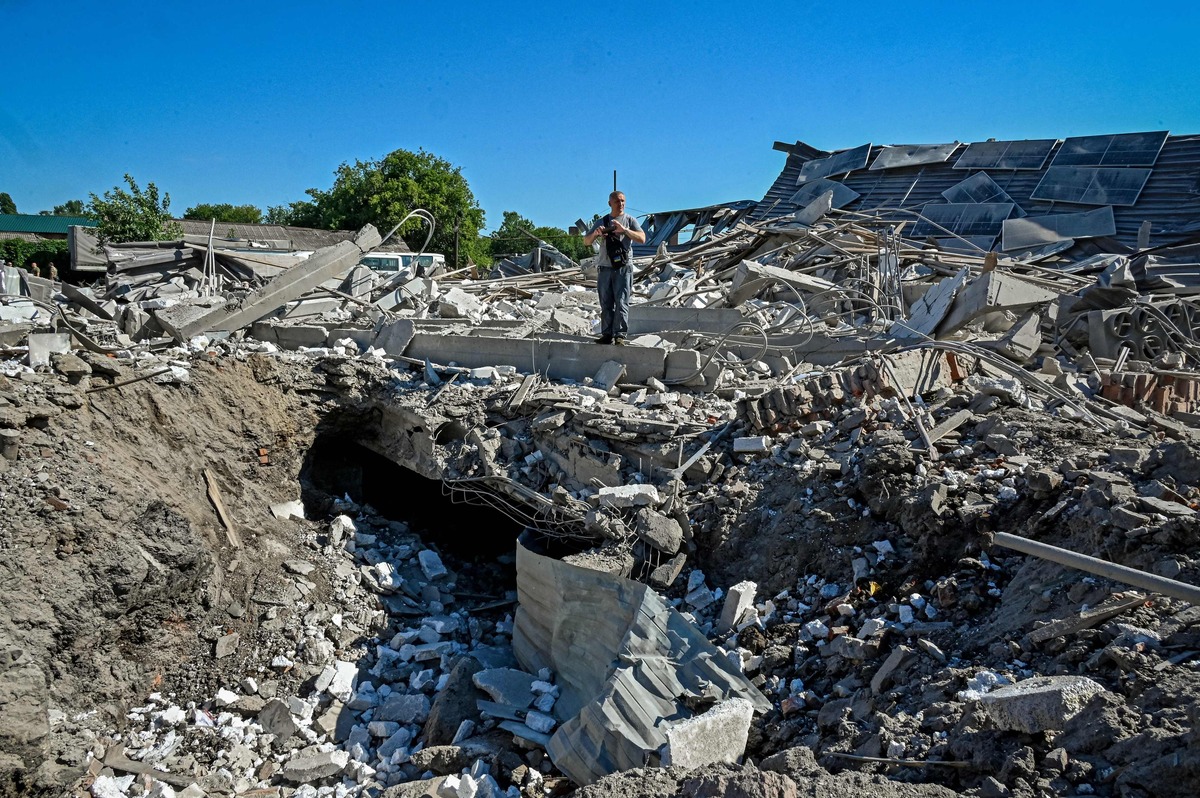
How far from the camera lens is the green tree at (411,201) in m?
30.3

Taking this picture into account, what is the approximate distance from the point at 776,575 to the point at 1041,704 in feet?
7.44

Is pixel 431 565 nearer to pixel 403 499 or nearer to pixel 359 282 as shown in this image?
pixel 403 499

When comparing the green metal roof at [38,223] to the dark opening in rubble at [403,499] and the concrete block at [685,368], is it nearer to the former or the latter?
the dark opening in rubble at [403,499]

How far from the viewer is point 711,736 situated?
384cm

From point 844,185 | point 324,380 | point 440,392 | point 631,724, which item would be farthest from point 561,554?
point 844,185

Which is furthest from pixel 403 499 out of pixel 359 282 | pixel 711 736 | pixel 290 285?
pixel 711 736

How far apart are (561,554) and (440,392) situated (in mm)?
2079

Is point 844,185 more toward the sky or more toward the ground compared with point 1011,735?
more toward the sky

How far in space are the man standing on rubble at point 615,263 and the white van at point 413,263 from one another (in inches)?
136

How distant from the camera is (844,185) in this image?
17016 mm

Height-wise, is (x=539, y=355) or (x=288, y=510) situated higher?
(x=539, y=355)

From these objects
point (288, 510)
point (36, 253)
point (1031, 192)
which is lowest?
point (288, 510)

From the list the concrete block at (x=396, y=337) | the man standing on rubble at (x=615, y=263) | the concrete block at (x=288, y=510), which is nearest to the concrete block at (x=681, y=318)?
the man standing on rubble at (x=615, y=263)

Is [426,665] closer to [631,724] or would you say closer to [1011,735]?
[631,724]
